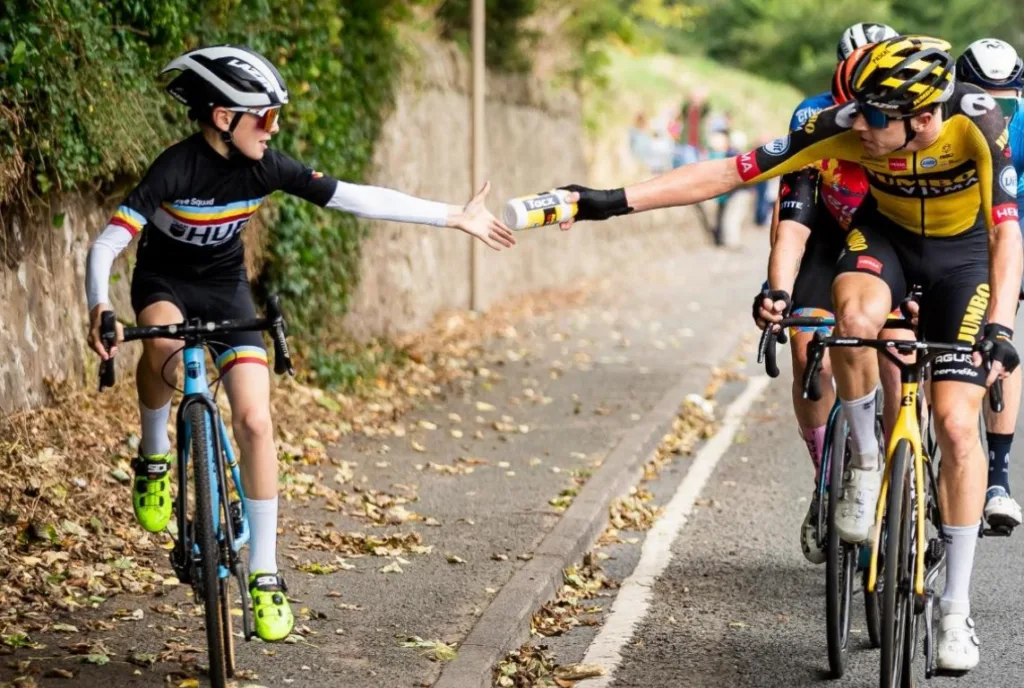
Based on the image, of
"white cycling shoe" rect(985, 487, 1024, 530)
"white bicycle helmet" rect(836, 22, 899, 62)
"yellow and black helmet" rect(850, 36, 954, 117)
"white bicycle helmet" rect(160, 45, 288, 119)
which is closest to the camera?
"yellow and black helmet" rect(850, 36, 954, 117)

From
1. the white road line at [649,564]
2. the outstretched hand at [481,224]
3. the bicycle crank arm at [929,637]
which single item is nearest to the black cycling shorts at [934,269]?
the bicycle crank arm at [929,637]

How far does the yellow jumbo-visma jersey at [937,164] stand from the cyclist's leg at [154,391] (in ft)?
6.93

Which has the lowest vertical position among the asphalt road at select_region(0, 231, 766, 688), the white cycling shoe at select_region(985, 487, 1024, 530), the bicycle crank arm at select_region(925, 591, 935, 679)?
the asphalt road at select_region(0, 231, 766, 688)

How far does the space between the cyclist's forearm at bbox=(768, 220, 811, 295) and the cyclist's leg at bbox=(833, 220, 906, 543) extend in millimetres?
531

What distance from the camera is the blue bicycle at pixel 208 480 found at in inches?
200

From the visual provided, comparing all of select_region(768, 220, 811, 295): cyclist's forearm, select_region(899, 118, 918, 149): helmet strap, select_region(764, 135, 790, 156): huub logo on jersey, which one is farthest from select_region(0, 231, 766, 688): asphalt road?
select_region(899, 118, 918, 149): helmet strap

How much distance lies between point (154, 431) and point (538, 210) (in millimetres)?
1746

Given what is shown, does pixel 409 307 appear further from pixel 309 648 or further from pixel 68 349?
pixel 309 648

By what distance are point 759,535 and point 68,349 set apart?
12.0 feet

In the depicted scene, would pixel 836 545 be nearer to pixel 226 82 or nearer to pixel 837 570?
pixel 837 570

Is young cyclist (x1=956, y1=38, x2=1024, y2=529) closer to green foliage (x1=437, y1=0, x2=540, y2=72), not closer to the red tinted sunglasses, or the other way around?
the red tinted sunglasses

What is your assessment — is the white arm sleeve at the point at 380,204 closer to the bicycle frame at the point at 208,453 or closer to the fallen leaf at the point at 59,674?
the bicycle frame at the point at 208,453

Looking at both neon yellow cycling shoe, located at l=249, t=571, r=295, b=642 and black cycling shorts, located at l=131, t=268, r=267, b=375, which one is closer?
neon yellow cycling shoe, located at l=249, t=571, r=295, b=642

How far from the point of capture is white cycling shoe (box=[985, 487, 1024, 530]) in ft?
20.7
